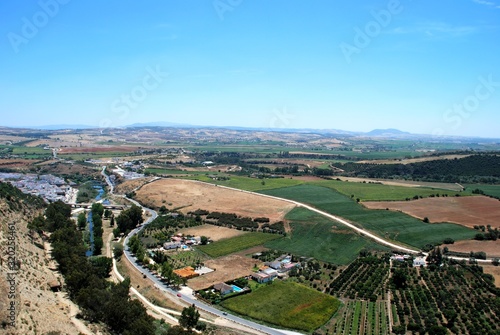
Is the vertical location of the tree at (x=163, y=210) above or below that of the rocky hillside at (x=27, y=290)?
below

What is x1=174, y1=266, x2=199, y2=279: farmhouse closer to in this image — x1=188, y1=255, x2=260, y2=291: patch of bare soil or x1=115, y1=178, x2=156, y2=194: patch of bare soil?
x1=188, y1=255, x2=260, y2=291: patch of bare soil

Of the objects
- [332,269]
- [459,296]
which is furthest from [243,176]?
[459,296]

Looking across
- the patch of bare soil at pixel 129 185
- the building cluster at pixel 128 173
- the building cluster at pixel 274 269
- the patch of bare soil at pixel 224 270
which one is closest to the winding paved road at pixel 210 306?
the patch of bare soil at pixel 224 270

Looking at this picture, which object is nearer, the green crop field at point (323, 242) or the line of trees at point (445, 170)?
the green crop field at point (323, 242)

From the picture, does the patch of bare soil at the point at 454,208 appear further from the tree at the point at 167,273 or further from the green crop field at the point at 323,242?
the tree at the point at 167,273

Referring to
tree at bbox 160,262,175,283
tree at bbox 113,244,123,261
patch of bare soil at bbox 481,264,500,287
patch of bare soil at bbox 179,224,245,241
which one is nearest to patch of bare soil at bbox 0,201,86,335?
tree at bbox 113,244,123,261

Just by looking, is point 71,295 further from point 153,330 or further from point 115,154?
point 115,154
